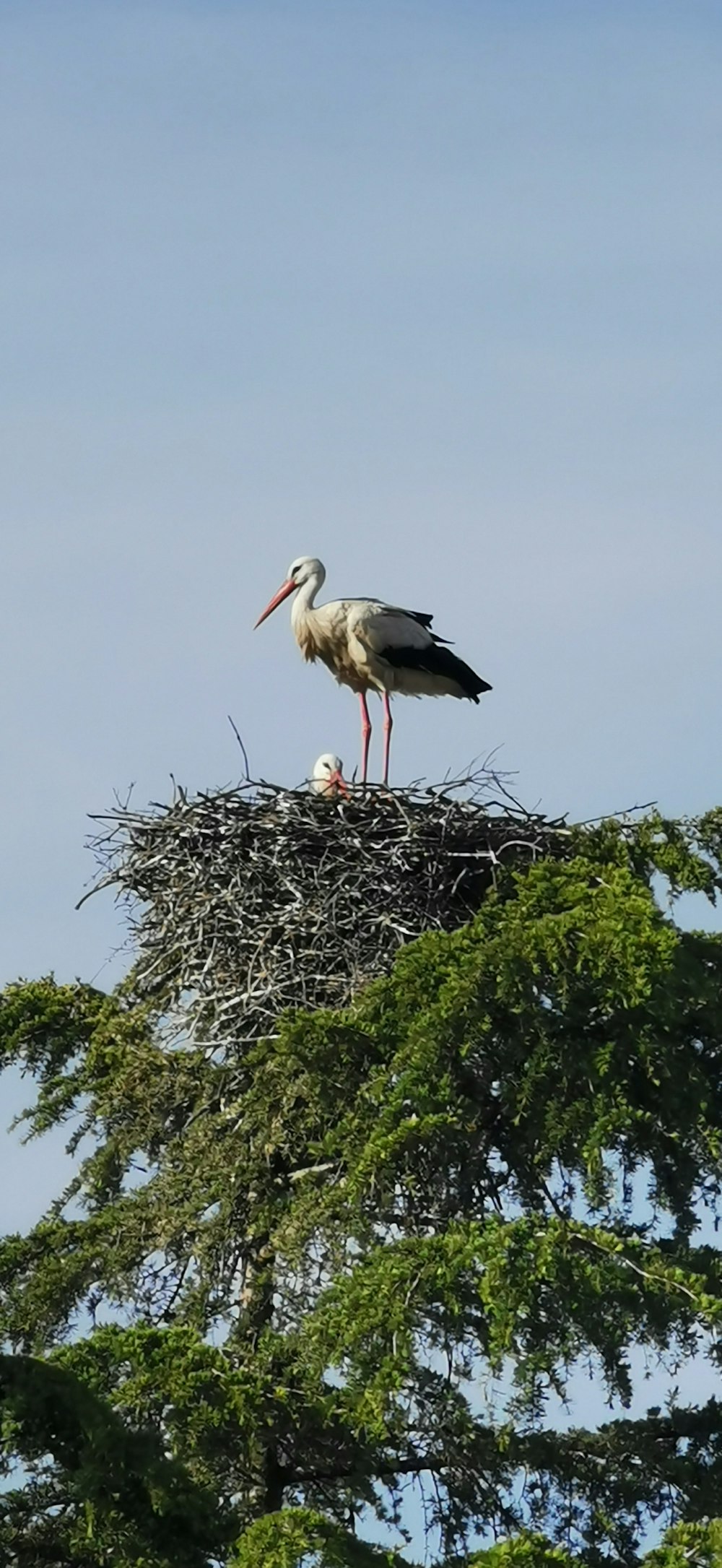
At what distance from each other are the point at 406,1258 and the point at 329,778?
19.0 ft

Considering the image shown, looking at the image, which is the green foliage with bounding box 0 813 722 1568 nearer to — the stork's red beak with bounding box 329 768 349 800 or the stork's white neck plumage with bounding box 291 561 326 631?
the stork's red beak with bounding box 329 768 349 800

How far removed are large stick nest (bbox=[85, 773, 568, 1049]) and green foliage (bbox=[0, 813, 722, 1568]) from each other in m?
0.32

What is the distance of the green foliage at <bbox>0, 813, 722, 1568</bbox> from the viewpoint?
9.77m

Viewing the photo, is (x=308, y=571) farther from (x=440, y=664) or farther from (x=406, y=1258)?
(x=406, y=1258)

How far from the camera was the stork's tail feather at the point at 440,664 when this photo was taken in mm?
17359

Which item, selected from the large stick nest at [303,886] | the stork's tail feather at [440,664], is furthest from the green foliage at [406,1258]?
the stork's tail feather at [440,664]

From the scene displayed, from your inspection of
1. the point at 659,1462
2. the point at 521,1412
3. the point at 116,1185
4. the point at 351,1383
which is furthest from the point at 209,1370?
the point at 116,1185

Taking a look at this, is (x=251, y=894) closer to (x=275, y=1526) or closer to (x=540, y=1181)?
(x=540, y=1181)

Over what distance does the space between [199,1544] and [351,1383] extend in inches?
40.3

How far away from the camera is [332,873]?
523 inches

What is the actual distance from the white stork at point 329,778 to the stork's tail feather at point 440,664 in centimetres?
108

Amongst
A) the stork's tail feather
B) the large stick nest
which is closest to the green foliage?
the large stick nest

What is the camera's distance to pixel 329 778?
15688mm

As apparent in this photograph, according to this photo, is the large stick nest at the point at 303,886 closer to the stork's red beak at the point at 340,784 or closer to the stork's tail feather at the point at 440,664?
the stork's red beak at the point at 340,784
